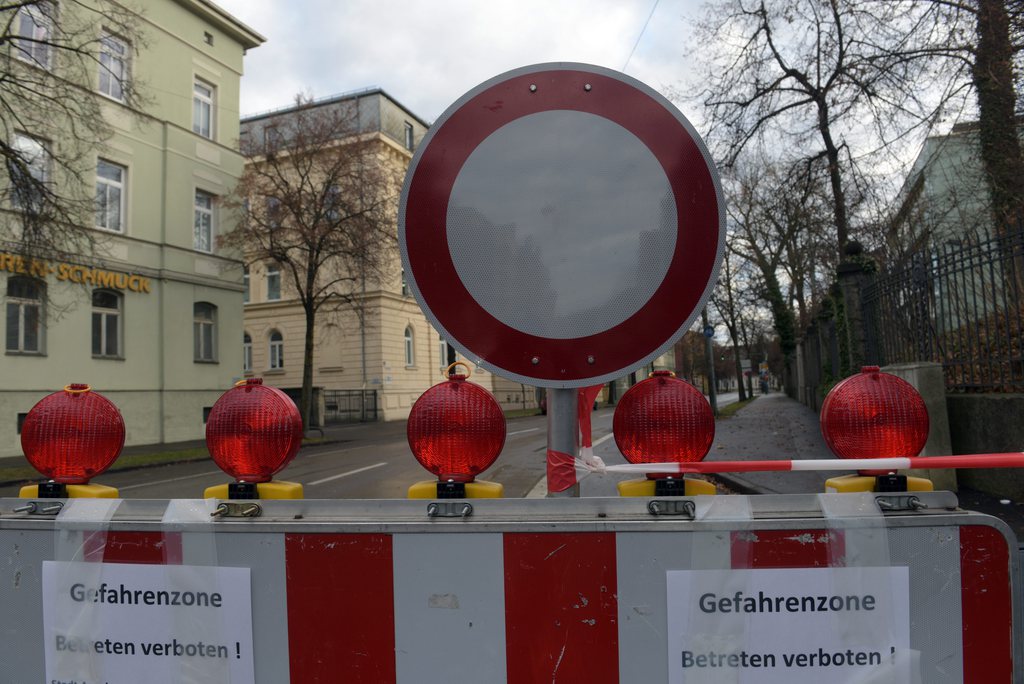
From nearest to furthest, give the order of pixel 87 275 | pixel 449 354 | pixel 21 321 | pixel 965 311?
1. pixel 449 354
2. pixel 965 311
3. pixel 21 321
4. pixel 87 275

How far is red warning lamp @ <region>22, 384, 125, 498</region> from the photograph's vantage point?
63.9 inches

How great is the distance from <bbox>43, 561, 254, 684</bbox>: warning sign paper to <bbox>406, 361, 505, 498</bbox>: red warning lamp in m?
0.43

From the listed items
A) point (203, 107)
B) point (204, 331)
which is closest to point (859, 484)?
point (204, 331)

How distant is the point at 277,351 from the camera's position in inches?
1473

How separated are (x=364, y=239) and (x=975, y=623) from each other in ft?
68.7

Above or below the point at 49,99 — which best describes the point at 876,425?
below

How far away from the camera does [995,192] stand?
10320 mm

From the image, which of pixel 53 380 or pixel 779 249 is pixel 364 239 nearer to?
pixel 53 380

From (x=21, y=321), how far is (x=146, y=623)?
64.5ft

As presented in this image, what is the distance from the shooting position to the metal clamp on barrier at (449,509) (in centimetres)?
132

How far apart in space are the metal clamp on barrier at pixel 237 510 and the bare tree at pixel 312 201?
2031 centimetres

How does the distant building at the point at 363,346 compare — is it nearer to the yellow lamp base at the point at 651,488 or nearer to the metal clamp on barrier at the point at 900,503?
the yellow lamp base at the point at 651,488

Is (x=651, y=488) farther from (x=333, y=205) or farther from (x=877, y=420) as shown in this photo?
(x=333, y=205)

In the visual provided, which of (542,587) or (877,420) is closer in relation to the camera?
(542,587)
